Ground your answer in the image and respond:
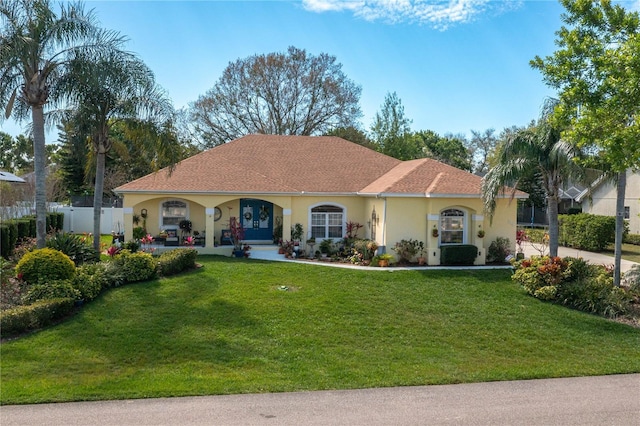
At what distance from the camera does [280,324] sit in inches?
444

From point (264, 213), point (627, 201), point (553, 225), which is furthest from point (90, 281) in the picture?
point (627, 201)

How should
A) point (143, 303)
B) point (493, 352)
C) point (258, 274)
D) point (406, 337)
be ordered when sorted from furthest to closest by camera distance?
point (258, 274)
point (143, 303)
point (406, 337)
point (493, 352)

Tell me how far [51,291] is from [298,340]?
6253 millimetres

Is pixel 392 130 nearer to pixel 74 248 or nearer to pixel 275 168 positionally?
pixel 275 168

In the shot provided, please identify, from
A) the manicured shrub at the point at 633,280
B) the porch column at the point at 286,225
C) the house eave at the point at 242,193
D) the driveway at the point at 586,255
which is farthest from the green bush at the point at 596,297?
the porch column at the point at 286,225

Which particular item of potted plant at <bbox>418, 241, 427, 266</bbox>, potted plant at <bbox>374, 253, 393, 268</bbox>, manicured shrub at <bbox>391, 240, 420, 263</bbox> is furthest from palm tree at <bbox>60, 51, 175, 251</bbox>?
potted plant at <bbox>418, 241, 427, 266</bbox>

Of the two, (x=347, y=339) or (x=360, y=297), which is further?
(x=360, y=297)

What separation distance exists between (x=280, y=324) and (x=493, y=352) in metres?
4.91

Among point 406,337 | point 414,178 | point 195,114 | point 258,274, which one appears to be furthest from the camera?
point 195,114

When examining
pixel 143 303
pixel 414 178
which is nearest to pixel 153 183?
pixel 143 303

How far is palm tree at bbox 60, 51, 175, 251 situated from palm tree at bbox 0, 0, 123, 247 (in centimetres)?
43

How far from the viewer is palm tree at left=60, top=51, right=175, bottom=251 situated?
13.7 m

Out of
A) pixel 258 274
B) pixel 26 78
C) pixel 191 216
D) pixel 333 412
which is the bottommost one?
pixel 333 412

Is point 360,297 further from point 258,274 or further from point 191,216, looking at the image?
point 191,216
